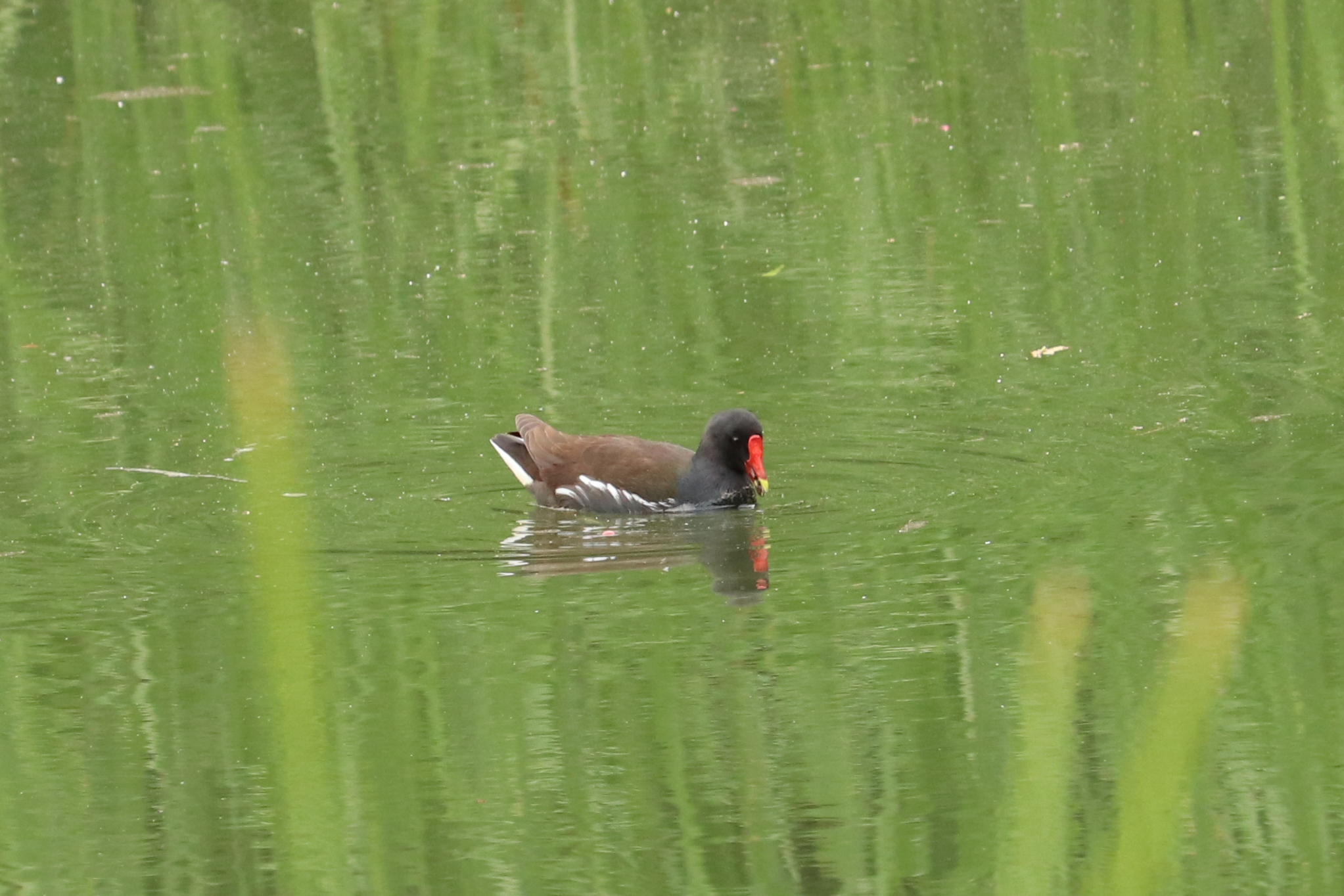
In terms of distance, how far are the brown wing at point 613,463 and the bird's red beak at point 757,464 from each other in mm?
340

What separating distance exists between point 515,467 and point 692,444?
0.81 m

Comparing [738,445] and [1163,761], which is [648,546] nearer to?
[738,445]

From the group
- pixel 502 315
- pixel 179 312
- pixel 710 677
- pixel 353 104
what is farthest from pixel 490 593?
pixel 353 104

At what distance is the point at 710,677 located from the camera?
18.4 feet

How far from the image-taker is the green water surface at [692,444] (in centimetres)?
436

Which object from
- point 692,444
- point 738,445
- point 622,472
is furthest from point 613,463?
point 692,444

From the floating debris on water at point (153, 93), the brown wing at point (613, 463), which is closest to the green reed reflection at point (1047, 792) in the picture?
the brown wing at point (613, 463)

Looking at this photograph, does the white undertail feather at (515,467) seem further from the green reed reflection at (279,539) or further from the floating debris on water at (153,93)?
the floating debris on water at (153,93)

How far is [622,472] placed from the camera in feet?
25.0

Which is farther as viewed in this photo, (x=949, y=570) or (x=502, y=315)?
(x=502, y=315)

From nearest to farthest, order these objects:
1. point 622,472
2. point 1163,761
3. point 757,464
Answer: point 1163,761
point 757,464
point 622,472

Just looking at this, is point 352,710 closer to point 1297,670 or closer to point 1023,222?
point 1297,670

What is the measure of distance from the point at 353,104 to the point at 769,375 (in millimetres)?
6484

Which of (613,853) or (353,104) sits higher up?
(353,104)
